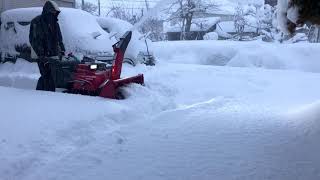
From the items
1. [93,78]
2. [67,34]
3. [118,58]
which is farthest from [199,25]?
[93,78]

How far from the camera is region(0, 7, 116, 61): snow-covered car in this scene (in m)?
11.2

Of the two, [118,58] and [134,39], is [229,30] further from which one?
[118,58]

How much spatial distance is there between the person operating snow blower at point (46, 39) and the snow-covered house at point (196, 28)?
102 ft

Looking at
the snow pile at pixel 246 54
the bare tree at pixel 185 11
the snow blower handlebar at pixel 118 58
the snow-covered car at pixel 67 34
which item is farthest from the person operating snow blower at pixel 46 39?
the bare tree at pixel 185 11

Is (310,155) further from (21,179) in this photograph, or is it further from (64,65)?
(64,65)

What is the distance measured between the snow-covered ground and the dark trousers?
52 cm

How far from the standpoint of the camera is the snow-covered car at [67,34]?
11.2 m

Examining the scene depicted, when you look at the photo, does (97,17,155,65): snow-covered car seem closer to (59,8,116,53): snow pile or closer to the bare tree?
(59,8,116,53): snow pile

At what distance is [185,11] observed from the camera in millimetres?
37969

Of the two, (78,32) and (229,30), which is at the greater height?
(78,32)

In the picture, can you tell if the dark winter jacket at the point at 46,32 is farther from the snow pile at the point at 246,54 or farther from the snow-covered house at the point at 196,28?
the snow-covered house at the point at 196,28

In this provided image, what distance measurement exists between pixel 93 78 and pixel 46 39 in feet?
4.07

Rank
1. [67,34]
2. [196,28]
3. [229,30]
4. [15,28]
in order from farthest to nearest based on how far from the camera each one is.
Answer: [229,30]
[196,28]
[15,28]
[67,34]

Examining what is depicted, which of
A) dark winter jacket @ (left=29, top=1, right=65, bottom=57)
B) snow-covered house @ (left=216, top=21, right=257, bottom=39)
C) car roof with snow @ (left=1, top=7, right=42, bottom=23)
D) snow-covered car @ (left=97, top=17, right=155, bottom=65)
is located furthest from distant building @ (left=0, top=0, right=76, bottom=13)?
snow-covered house @ (left=216, top=21, right=257, bottom=39)
